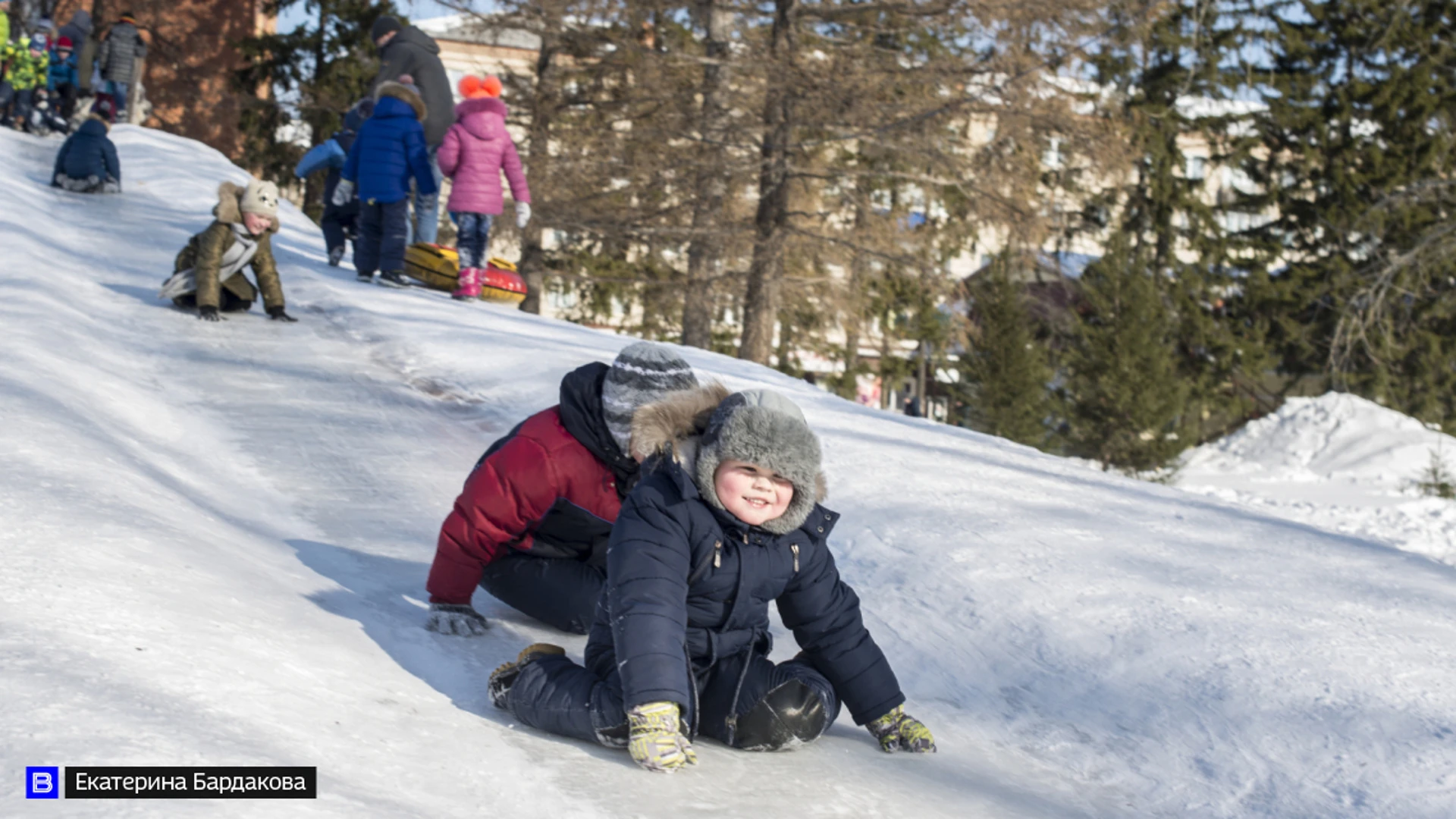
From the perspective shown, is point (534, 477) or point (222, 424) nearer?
point (534, 477)

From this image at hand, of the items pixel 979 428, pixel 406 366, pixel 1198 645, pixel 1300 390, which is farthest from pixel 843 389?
pixel 1198 645

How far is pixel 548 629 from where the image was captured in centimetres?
365

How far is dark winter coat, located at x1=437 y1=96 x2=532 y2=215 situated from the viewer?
9.74m

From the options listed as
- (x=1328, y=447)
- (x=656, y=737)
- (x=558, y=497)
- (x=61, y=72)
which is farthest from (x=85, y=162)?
(x=1328, y=447)

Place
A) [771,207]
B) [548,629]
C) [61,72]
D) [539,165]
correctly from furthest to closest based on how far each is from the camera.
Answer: [61,72] → [539,165] → [771,207] → [548,629]

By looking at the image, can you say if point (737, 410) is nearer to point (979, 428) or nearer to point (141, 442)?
point (141, 442)

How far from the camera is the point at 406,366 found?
7215mm

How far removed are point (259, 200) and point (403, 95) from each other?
249 centimetres

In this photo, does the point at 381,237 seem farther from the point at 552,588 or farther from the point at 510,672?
the point at 510,672

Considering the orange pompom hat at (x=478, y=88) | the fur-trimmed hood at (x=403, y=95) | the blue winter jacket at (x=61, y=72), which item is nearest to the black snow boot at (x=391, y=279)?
the fur-trimmed hood at (x=403, y=95)

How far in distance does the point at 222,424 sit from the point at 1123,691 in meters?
3.83

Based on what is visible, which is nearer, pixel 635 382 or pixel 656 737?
pixel 656 737

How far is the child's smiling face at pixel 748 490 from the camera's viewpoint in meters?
2.68

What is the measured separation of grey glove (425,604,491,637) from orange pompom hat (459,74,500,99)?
6.99 meters
